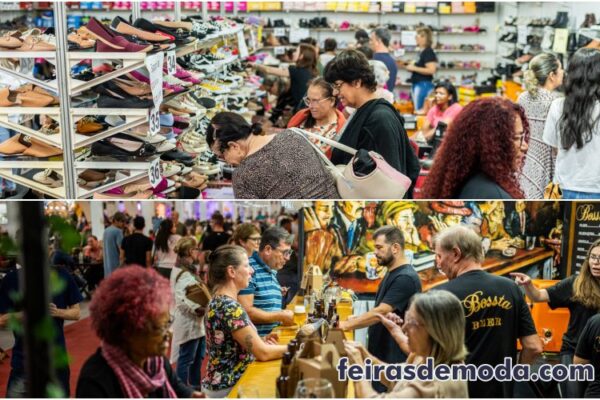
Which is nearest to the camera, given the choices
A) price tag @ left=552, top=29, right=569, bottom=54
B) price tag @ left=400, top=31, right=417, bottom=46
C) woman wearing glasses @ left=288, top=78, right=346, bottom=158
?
woman wearing glasses @ left=288, top=78, right=346, bottom=158

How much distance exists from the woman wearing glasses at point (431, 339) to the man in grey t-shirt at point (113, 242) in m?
0.76

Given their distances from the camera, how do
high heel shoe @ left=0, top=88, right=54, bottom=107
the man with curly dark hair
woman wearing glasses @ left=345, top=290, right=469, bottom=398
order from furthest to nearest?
high heel shoe @ left=0, top=88, right=54, bottom=107 → the man with curly dark hair → woman wearing glasses @ left=345, top=290, right=469, bottom=398

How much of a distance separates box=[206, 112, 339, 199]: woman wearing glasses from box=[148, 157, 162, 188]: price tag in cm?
103

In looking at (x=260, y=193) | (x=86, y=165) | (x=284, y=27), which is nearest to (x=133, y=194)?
(x=86, y=165)

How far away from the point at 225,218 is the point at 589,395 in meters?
1.17

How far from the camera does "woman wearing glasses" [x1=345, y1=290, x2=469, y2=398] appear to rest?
2234mm

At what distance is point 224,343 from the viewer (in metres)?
2.50

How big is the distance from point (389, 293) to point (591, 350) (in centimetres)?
A: 60

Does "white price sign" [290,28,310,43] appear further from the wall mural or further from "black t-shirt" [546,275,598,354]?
"black t-shirt" [546,275,598,354]

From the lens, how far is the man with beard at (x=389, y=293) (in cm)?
236

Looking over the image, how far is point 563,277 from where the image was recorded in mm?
2443

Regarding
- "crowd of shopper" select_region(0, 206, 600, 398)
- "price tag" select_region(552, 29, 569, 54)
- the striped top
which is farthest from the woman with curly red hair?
"price tag" select_region(552, 29, 569, 54)

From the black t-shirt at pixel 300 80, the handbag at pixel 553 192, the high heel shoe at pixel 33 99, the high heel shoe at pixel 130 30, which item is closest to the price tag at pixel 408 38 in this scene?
the black t-shirt at pixel 300 80

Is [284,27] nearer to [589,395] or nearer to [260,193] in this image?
[260,193]
